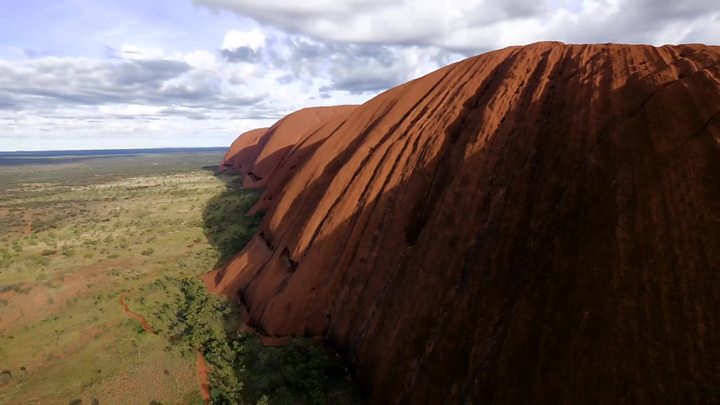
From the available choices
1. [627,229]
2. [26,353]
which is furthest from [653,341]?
[26,353]

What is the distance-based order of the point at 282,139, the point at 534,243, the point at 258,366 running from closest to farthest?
1. the point at 534,243
2. the point at 258,366
3. the point at 282,139

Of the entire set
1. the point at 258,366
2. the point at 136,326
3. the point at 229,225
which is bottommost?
the point at 136,326

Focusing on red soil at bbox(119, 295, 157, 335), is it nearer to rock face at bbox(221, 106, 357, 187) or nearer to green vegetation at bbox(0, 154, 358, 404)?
green vegetation at bbox(0, 154, 358, 404)

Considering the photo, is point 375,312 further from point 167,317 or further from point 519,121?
point 167,317

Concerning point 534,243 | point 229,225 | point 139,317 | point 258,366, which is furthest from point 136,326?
point 534,243

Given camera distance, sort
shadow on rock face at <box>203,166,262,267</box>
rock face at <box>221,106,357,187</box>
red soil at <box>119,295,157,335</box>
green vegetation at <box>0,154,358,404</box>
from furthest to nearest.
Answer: rock face at <box>221,106,357,187</box>, shadow on rock face at <box>203,166,262,267</box>, red soil at <box>119,295,157,335</box>, green vegetation at <box>0,154,358,404</box>

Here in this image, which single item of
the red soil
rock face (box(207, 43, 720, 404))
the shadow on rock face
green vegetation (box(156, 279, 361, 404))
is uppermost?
rock face (box(207, 43, 720, 404))

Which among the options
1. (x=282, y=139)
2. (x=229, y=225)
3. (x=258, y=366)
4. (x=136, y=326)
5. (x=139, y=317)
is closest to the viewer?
(x=258, y=366)

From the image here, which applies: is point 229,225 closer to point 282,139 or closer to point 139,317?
point 139,317

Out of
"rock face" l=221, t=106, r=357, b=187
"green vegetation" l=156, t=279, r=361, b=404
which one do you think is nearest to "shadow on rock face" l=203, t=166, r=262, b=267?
"rock face" l=221, t=106, r=357, b=187
